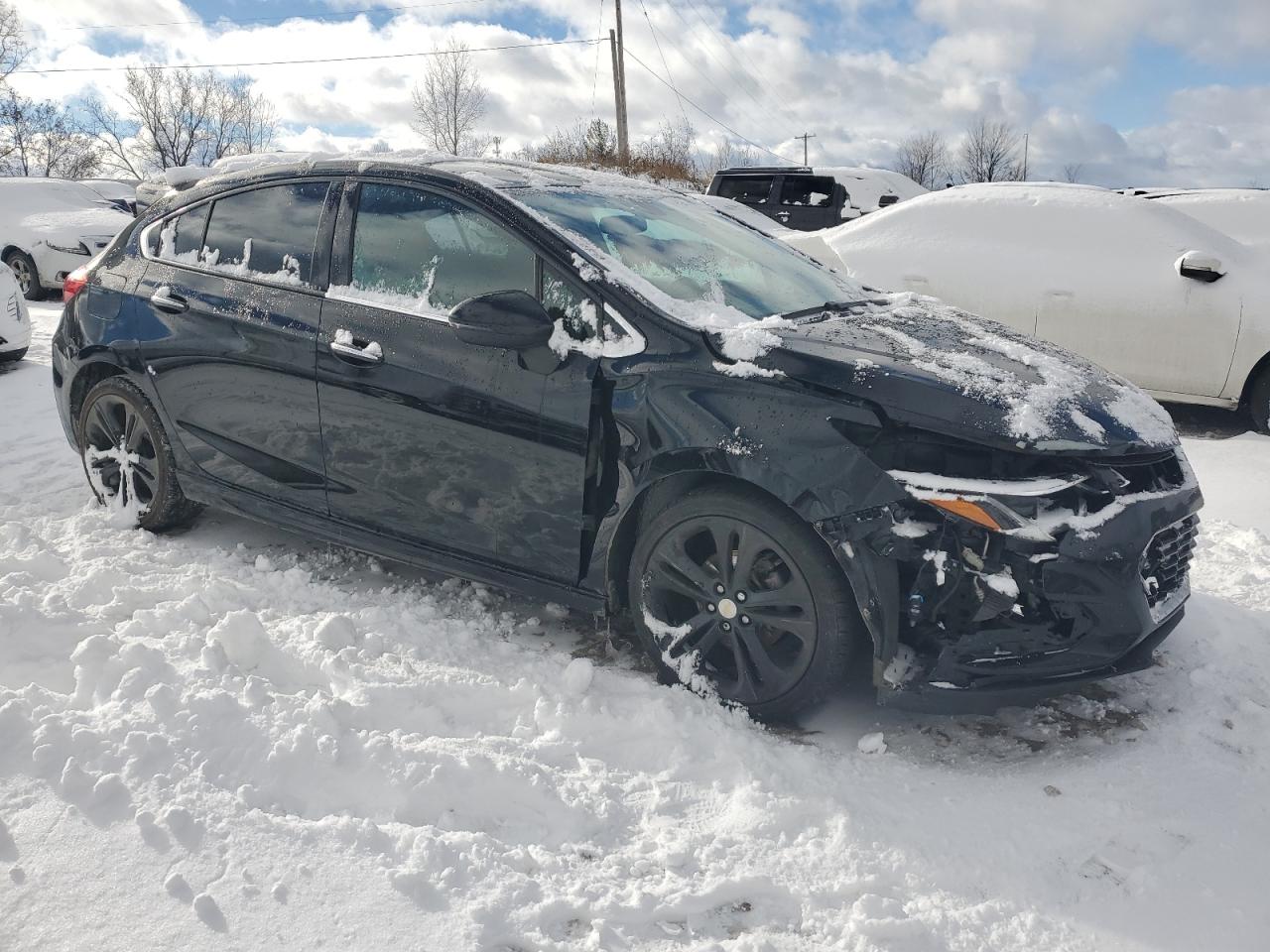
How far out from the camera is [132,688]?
2881 millimetres

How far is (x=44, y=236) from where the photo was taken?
41.4 ft

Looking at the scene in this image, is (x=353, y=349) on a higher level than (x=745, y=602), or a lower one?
higher

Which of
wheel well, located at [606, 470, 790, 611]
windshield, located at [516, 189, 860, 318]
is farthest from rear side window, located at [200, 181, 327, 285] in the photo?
wheel well, located at [606, 470, 790, 611]

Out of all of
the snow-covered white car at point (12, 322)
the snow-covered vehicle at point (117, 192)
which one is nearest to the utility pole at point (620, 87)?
the snow-covered vehicle at point (117, 192)

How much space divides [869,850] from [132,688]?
6.93 ft

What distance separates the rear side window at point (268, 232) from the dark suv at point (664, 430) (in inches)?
0.6

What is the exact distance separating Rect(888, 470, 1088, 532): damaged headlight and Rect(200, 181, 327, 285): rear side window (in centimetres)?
234

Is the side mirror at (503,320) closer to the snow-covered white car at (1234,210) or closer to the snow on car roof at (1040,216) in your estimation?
the snow on car roof at (1040,216)

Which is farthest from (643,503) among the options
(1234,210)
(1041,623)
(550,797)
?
(1234,210)

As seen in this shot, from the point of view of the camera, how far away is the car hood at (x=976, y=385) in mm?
2631

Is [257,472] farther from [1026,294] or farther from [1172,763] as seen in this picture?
[1026,294]

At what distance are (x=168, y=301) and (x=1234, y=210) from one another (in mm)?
7220

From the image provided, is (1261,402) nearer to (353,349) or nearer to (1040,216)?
(1040,216)

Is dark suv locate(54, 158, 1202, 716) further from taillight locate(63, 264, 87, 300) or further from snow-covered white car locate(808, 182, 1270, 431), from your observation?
snow-covered white car locate(808, 182, 1270, 431)
